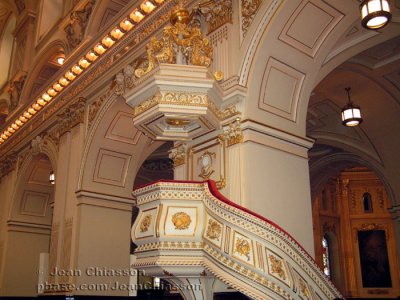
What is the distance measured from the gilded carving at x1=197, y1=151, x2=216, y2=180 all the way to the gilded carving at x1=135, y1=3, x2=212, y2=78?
3.99 feet

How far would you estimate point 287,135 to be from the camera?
6410 millimetres

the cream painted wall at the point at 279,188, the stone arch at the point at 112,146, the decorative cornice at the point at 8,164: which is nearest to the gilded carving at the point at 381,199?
the stone arch at the point at 112,146

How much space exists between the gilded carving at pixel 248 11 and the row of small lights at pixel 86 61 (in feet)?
6.65

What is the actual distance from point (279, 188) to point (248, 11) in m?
2.48

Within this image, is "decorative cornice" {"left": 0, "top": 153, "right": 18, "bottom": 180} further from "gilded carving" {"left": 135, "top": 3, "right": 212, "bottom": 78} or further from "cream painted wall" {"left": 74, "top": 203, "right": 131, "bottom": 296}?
"gilded carving" {"left": 135, "top": 3, "right": 212, "bottom": 78}

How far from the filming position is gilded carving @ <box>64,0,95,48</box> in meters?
11.0

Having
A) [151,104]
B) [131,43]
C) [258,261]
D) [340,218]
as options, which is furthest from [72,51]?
[340,218]

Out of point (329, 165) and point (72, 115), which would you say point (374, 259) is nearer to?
point (329, 165)

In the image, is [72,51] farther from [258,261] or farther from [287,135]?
[258,261]

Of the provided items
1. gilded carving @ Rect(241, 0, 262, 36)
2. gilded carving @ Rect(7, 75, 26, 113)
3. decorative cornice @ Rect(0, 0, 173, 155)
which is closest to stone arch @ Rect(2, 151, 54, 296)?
decorative cornice @ Rect(0, 0, 173, 155)

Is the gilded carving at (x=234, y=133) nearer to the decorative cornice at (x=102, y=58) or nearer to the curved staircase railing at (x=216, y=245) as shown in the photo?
the curved staircase railing at (x=216, y=245)

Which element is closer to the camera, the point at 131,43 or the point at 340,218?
the point at 131,43

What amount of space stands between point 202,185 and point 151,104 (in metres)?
1.75

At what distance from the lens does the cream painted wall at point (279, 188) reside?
591 cm
